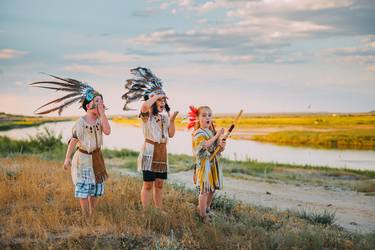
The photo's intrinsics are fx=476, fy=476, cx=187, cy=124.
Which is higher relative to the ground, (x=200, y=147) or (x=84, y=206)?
(x=200, y=147)

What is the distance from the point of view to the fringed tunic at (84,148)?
22.1 feet

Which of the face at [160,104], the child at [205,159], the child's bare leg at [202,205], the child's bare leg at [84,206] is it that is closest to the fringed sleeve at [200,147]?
the child at [205,159]

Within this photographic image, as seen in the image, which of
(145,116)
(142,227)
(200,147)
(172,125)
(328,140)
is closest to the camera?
(142,227)

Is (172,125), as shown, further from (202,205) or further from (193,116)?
(202,205)

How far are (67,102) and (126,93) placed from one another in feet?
2.96

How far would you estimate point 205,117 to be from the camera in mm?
6988

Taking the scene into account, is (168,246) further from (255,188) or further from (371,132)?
(371,132)

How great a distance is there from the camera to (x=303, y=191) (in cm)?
1341

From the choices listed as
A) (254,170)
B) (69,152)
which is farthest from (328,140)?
(69,152)

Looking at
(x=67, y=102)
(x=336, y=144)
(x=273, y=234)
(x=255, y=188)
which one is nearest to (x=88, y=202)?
(x=67, y=102)

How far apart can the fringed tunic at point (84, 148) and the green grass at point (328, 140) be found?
32.1 m

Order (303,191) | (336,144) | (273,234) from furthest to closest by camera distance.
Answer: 1. (336,144)
2. (303,191)
3. (273,234)

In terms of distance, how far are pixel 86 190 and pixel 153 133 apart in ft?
4.11

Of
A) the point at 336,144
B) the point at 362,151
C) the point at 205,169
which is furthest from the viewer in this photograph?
the point at 336,144
